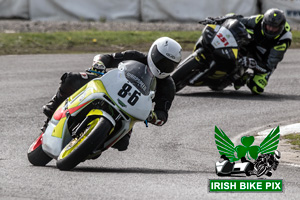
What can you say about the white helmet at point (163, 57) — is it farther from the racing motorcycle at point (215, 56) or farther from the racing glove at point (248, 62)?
the racing glove at point (248, 62)

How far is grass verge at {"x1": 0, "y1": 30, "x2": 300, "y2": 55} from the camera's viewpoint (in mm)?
16734

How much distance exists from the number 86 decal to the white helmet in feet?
1.53

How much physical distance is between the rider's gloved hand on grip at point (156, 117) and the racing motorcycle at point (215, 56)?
15.8ft

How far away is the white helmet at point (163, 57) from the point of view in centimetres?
716

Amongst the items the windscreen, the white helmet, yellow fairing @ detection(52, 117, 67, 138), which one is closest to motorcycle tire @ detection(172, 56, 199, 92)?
the white helmet

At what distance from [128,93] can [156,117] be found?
614 millimetres

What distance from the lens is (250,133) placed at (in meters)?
9.61

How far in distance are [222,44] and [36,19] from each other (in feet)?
29.8

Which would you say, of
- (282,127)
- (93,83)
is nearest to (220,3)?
(282,127)

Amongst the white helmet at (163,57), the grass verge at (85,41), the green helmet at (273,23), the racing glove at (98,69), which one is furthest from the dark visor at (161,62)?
the grass verge at (85,41)

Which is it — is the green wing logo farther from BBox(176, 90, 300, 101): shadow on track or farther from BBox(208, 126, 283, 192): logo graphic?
BBox(176, 90, 300, 101): shadow on track

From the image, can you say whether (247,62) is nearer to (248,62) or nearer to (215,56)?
(248,62)

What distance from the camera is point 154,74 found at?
283 inches

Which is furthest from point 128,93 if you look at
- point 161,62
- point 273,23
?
point 273,23
